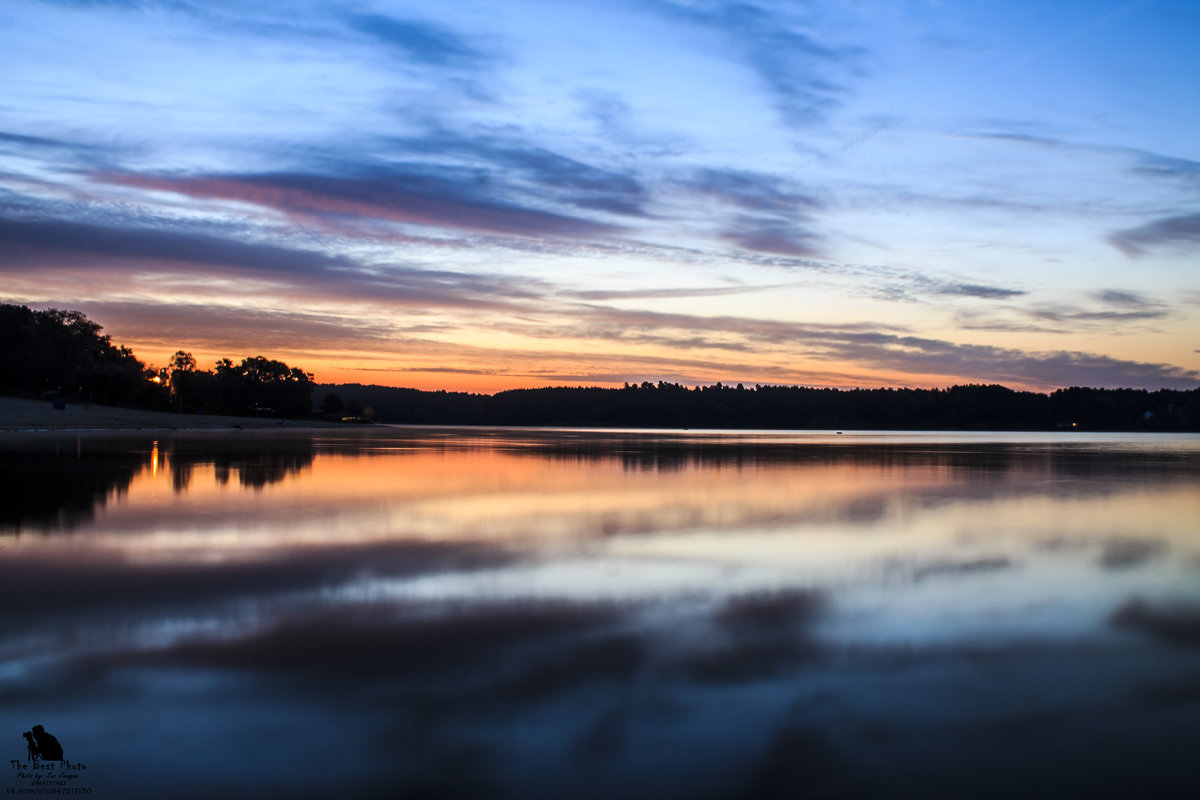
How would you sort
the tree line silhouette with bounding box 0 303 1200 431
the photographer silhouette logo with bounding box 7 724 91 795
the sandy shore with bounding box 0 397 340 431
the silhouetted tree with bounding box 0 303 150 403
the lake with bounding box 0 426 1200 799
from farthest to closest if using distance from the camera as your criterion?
the tree line silhouette with bounding box 0 303 1200 431 < the silhouetted tree with bounding box 0 303 150 403 < the sandy shore with bounding box 0 397 340 431 < the lake with bounding box 0 426 1200 799 < the photographer silhouette logo with bounding box 7 724 91 795

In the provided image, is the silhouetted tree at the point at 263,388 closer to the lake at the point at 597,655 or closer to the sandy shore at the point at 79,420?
the sandy shore at the point at 79,420

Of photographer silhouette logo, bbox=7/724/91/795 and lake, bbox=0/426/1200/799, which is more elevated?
lake, bbox=0/426/1200/799

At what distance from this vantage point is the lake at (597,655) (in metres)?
4.23

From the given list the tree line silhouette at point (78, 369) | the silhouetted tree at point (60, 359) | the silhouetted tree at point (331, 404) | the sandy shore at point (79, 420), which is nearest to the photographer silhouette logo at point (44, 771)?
the sandy shore at point (79, 420)

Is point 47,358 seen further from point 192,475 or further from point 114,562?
point 114,562

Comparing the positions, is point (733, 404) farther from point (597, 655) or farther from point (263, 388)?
point (597, 655)

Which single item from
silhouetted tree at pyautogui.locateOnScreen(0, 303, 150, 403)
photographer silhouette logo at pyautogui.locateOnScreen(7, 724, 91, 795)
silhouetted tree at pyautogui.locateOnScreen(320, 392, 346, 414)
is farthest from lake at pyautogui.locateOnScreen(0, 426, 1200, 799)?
silhouetted tree at pyautogui.locateOnScreen(320, 392, 346, 414)

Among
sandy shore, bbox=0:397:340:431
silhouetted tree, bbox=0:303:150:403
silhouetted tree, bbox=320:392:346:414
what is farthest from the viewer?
silhouetted tree, bbox=320:392:346:414

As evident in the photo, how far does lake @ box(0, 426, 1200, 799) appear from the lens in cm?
423

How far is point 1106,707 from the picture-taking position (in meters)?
5.11

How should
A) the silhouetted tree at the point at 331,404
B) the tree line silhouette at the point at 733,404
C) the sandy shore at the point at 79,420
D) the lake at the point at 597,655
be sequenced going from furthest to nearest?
the silhouetted tree at the point at 331,404 → the tree line silhouette at the point at 733,404 → the sandy shore at the point at 79,420 → the lake at the point at 597,655

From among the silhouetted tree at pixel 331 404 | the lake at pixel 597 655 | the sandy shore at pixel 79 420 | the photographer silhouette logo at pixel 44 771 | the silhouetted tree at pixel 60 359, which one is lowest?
the photographer silhouette logo at pixel 44 771

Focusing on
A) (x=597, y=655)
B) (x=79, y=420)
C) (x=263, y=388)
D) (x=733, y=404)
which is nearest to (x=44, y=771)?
(x=597, y=655)

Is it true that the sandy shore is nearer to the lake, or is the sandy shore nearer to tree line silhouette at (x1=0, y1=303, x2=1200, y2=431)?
tree line silhouette at (x1=0, y1=303, x2=1200, y2=431)
